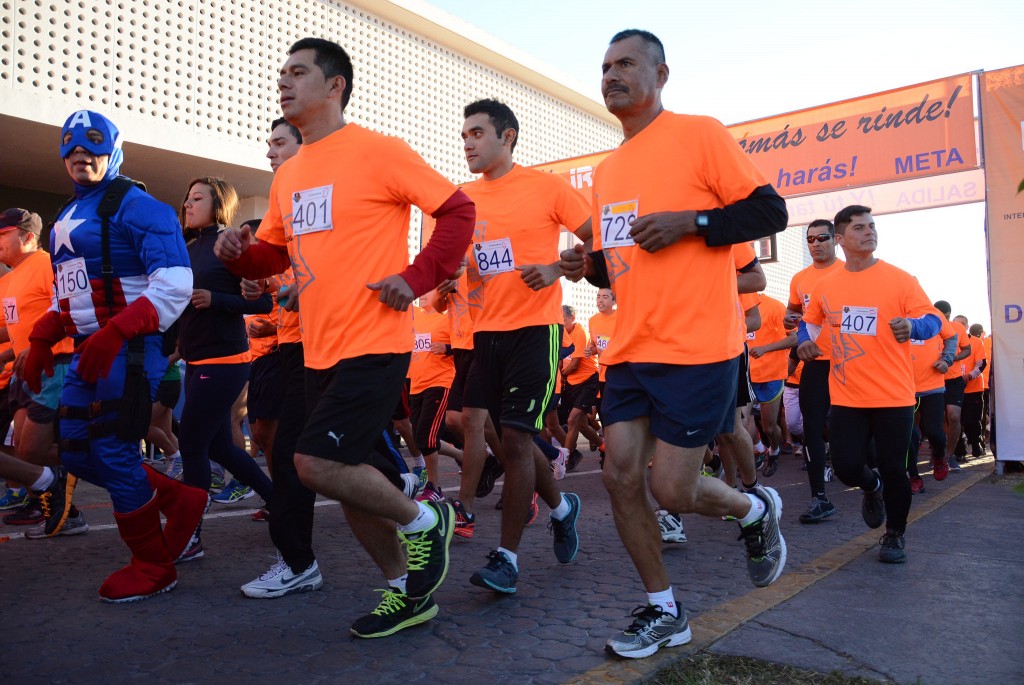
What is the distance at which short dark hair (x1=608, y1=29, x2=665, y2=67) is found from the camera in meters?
3.39

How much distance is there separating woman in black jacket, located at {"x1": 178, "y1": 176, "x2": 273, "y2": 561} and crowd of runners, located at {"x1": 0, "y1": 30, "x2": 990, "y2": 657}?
0.01 meters

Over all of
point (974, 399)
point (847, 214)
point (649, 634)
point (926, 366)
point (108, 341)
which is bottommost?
point (974, 399)

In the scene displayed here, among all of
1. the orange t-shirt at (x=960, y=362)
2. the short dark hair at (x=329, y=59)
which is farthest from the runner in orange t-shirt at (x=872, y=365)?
the orange t-shirt at (x=960, y=362)

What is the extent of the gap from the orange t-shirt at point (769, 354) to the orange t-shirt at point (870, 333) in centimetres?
405

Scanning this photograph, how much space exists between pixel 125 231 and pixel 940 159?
31.9 ft

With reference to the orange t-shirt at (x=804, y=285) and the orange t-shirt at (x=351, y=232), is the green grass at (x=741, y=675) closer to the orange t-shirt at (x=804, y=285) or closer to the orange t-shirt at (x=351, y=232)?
the orange t-shirt at (x=351, y=232)

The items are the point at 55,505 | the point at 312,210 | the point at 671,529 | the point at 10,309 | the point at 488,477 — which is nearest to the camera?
the point at 312,210

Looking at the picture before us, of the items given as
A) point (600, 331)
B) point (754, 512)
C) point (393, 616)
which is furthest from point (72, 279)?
point (600, 331)

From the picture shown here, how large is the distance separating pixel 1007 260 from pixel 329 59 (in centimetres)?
861

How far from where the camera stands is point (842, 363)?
17.1 feet

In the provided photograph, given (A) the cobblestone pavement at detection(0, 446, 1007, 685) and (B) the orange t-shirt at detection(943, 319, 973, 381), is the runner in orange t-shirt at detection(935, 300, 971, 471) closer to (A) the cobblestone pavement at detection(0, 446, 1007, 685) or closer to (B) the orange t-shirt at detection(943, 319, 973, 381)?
(B) the orange t-shirt at detection(943, 319, 973, 381)

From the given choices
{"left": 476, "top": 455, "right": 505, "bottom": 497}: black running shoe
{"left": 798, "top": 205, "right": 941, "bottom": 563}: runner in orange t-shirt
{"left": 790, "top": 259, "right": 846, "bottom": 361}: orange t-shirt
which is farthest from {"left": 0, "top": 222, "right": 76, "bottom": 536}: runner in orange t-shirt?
{"left": 790, "top": 259, "right": 846, "bottom": 361}: orange t-shirt

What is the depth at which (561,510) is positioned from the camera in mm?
4379

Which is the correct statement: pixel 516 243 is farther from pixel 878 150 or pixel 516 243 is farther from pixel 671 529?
pixel 878 150
